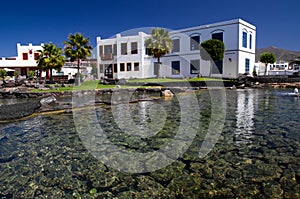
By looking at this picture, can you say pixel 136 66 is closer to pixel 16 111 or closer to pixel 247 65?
pixel 247 65

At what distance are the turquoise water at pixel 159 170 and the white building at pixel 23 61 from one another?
29716 millimetres

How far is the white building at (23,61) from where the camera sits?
110 feet

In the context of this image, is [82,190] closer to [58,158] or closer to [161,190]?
[161,190]

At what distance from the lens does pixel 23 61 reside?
3419 centimetres

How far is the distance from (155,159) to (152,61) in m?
30.2

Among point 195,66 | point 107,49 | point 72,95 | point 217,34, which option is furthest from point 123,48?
point 72,95

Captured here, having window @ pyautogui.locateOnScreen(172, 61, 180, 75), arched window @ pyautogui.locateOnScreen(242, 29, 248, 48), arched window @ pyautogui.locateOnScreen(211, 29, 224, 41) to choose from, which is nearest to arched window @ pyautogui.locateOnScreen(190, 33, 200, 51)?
arched window @ pyautogui.locateOnScreen(211, 29, 224, 41)

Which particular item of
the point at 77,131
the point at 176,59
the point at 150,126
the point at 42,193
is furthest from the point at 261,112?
the point at 176,59

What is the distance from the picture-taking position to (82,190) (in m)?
4.03

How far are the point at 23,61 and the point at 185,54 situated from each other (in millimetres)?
25109

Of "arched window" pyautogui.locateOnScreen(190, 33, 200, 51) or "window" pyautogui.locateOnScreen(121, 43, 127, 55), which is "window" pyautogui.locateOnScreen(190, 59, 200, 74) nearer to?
"arched window" pyautogui.locateOnScreen(190, 33, 200, 51)

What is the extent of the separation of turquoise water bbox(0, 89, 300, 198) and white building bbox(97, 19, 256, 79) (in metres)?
22.8

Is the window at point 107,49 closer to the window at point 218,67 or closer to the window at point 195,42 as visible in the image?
the window at point 195,42

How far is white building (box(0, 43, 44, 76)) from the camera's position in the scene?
3350 centimetres
